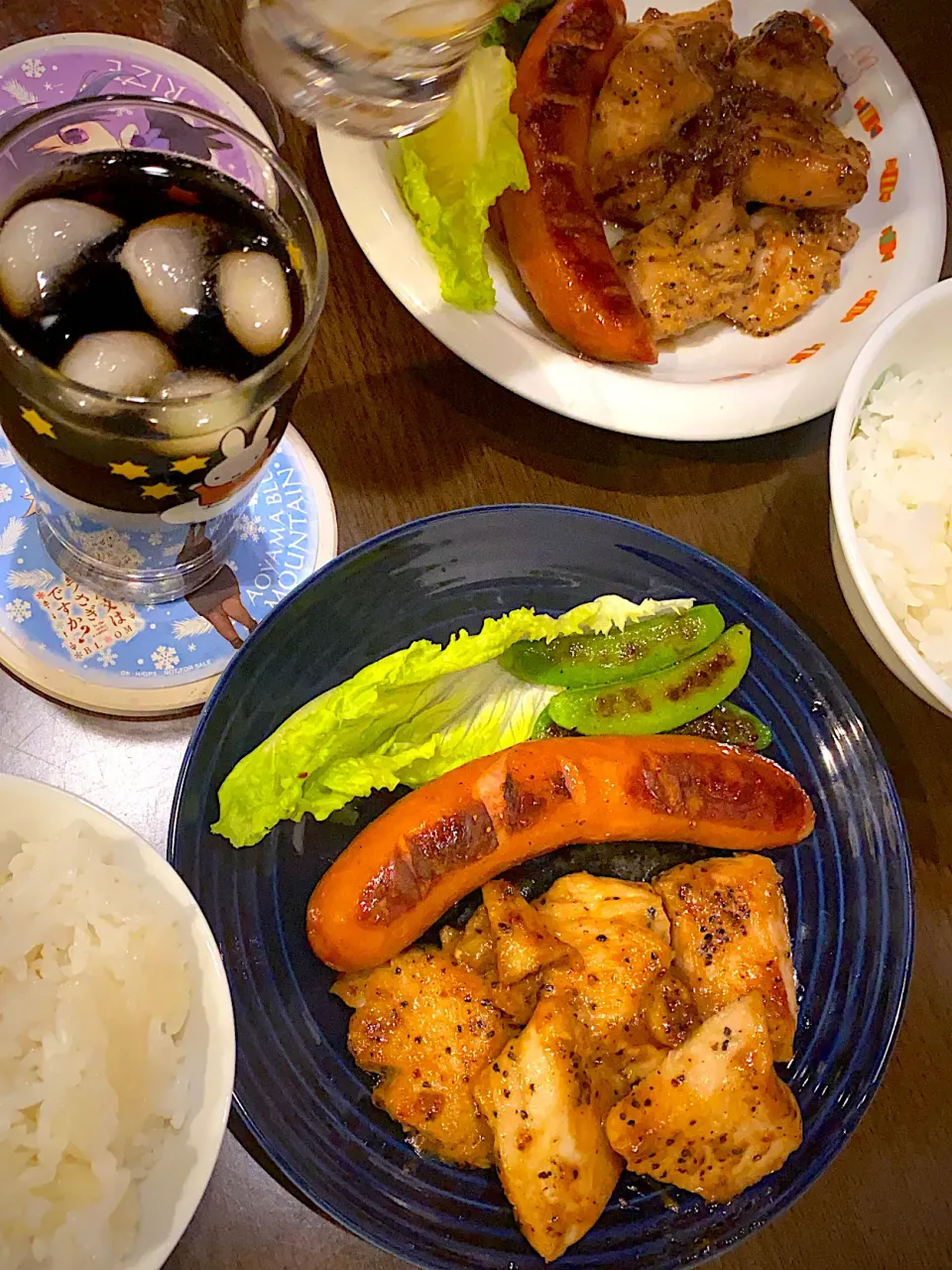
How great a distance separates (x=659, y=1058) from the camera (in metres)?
1.35

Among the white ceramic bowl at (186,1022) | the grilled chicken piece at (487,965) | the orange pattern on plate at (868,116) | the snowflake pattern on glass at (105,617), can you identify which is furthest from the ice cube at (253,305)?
the orange pattern on plate at (868,116)

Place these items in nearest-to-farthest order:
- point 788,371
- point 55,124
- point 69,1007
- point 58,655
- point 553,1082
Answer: point 69,1007 → point 55,124 → point 553,1082 → point 58,655 → point 788,371

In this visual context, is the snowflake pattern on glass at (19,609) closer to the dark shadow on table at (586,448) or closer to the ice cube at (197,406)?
the ice cube at (197,406)

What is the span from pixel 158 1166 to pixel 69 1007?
0.17 meters

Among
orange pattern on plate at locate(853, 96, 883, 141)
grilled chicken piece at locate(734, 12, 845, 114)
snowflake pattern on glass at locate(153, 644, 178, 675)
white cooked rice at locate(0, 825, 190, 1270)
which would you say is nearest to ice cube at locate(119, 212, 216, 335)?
snowflake pattern on glass at locate(153, 644, 178, 675)

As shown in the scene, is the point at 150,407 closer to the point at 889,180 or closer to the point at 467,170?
the point at 467,170

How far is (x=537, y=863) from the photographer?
145 centimetres

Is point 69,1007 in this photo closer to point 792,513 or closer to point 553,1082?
point 553,1082

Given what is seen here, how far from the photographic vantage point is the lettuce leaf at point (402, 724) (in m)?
1.27

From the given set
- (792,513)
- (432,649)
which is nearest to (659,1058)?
(432,649)

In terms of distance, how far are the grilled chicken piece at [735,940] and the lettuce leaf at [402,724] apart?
31 centimetres

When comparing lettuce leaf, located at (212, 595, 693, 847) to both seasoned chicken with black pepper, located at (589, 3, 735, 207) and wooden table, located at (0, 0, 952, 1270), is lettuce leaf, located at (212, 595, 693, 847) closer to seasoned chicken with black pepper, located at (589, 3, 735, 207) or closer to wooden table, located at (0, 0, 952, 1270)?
wooden table, located at (0, 0, 952, 1270)

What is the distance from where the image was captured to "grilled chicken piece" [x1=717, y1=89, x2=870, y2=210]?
174 cm

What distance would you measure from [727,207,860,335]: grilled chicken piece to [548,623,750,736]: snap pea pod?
566 mm
